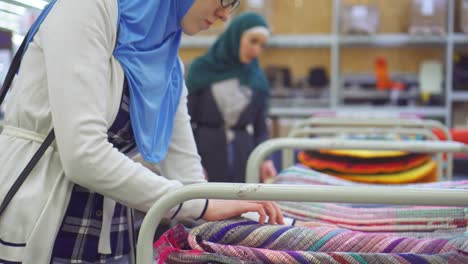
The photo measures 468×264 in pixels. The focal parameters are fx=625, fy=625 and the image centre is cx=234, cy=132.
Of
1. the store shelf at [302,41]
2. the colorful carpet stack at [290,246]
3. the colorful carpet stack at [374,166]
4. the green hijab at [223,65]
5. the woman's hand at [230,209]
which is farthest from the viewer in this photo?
the store shelf at [302,41]

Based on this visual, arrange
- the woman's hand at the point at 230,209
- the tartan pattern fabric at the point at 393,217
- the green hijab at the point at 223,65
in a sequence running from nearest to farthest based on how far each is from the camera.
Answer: the woman's hand at the point at 230,209, the tartan pattern fabric at the point at 393,217, the green hijab at the point at 223,65

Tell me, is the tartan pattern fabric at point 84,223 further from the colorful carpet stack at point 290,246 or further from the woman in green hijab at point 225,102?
the woman in green hijab at point 225,102

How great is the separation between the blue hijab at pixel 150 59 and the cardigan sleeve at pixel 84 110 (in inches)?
3.0

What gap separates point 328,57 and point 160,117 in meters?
4.43

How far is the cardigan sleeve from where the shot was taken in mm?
844

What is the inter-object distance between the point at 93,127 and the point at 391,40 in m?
4.51

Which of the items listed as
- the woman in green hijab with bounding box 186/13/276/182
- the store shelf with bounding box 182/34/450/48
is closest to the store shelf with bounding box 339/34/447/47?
the store shelf with bounding box 182/34/450/48

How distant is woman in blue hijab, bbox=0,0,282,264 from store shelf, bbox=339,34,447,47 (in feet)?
13.7

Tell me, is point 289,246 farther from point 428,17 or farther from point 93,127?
point 428,17

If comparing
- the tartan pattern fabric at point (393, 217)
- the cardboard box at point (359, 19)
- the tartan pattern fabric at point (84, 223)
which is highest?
the cardboard box at point (359, 19)

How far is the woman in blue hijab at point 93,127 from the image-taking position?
85 cm

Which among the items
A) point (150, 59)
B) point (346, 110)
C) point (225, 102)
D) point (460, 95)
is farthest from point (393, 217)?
point (460, 95)

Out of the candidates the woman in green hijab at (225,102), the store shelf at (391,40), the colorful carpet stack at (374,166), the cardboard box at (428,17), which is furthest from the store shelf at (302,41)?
the colorful carpet stack at (374,166)

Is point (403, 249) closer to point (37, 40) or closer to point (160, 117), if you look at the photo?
point (160, 117)
